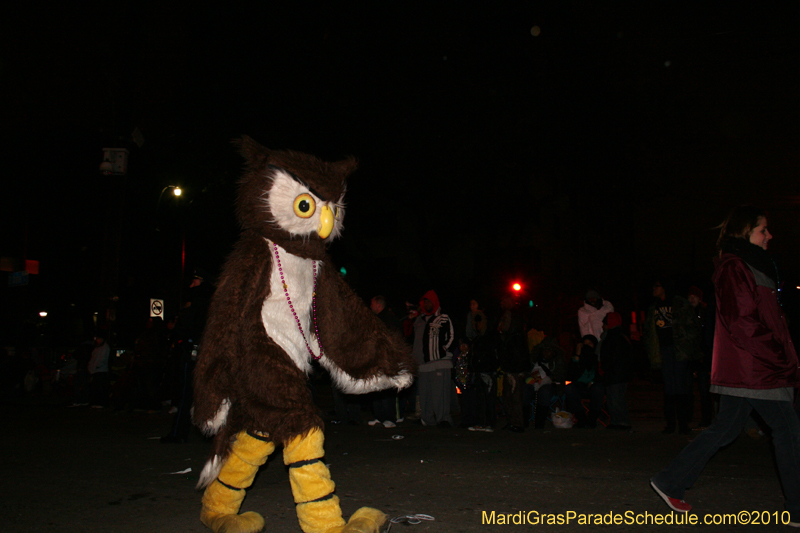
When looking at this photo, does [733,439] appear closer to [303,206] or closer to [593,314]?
[303,206]

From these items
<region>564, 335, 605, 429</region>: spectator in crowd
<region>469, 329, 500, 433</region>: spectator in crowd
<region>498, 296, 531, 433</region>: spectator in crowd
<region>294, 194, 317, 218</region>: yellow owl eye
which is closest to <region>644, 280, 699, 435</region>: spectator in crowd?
<region>564, 335, 605, 429</region>: spectator in crowd

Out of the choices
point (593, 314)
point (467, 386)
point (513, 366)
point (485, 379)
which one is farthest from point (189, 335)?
point (593, 314)

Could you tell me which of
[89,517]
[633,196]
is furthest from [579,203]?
[89,517]

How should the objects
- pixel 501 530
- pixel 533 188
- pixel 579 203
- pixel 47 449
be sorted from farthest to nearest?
pixel 579 203 < pixel 533 188 < pixel 47 449 < pixel 501 530

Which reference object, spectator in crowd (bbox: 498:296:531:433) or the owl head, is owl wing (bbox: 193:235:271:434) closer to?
the owl head

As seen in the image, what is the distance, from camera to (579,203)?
2717cm

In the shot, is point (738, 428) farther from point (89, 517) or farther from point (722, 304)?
point (89, 517)

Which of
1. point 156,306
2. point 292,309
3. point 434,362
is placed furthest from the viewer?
point 156,306

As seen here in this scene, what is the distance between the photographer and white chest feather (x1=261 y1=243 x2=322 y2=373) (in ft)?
12.3

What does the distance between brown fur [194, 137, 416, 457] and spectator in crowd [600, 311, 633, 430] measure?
197 inches

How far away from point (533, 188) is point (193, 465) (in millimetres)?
14867

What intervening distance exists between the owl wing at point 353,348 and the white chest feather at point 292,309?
117 millimetres

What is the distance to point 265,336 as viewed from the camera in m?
3.61

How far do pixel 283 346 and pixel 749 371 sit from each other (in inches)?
107
